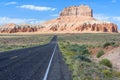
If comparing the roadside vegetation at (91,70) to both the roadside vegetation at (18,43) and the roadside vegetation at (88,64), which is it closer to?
the roadside vegetation at (88,64)

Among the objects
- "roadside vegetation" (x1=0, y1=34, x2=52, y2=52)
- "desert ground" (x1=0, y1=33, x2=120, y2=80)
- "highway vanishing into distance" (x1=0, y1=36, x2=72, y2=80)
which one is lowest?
"roadside vegetation" (x1=0, y1=34, x2=52, y2=52)

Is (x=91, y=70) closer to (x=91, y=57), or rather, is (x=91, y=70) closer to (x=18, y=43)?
(x=91, y=57)

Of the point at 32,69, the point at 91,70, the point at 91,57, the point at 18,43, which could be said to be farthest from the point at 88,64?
the point at 18,43

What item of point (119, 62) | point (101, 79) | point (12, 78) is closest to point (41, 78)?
point (12, 78)

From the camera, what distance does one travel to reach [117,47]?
52.8m

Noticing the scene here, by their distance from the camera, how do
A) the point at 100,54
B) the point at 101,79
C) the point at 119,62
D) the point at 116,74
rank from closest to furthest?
the point at 101,79
the point at 116,74
the point at 119,62
the point at 100,54

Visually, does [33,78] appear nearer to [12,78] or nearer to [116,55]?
[12,78]

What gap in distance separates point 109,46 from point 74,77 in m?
38.2

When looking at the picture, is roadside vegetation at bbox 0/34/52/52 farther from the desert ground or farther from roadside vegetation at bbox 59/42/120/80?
roadside vegetation at bbox 59/42/120/80

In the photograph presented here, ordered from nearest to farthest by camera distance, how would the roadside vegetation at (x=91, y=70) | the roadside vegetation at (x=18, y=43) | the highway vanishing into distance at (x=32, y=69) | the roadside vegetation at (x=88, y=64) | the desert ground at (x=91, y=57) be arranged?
the highway vanishing into distance at (x=32, y=69) < the roadside vegetation at (x=91, y=70) < the roadside vegetation at (x=88, y=64) < the desert ground at (x=91, y=57) < the roadside vegetation at (x=18, y=43)

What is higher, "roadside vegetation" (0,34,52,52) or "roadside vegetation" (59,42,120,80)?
"roadside vegetation" (59,42,120,80)

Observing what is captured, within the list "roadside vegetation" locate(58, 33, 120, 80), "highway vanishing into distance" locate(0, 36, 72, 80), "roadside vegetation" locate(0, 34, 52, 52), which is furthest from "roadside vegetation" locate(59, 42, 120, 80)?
"roadside vegetation" locate(0, 34, 52, 52)

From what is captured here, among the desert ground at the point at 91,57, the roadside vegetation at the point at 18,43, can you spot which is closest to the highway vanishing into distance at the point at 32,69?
the desert ground at the point at 91,57

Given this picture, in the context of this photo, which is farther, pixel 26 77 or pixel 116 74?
pixel 116 74
